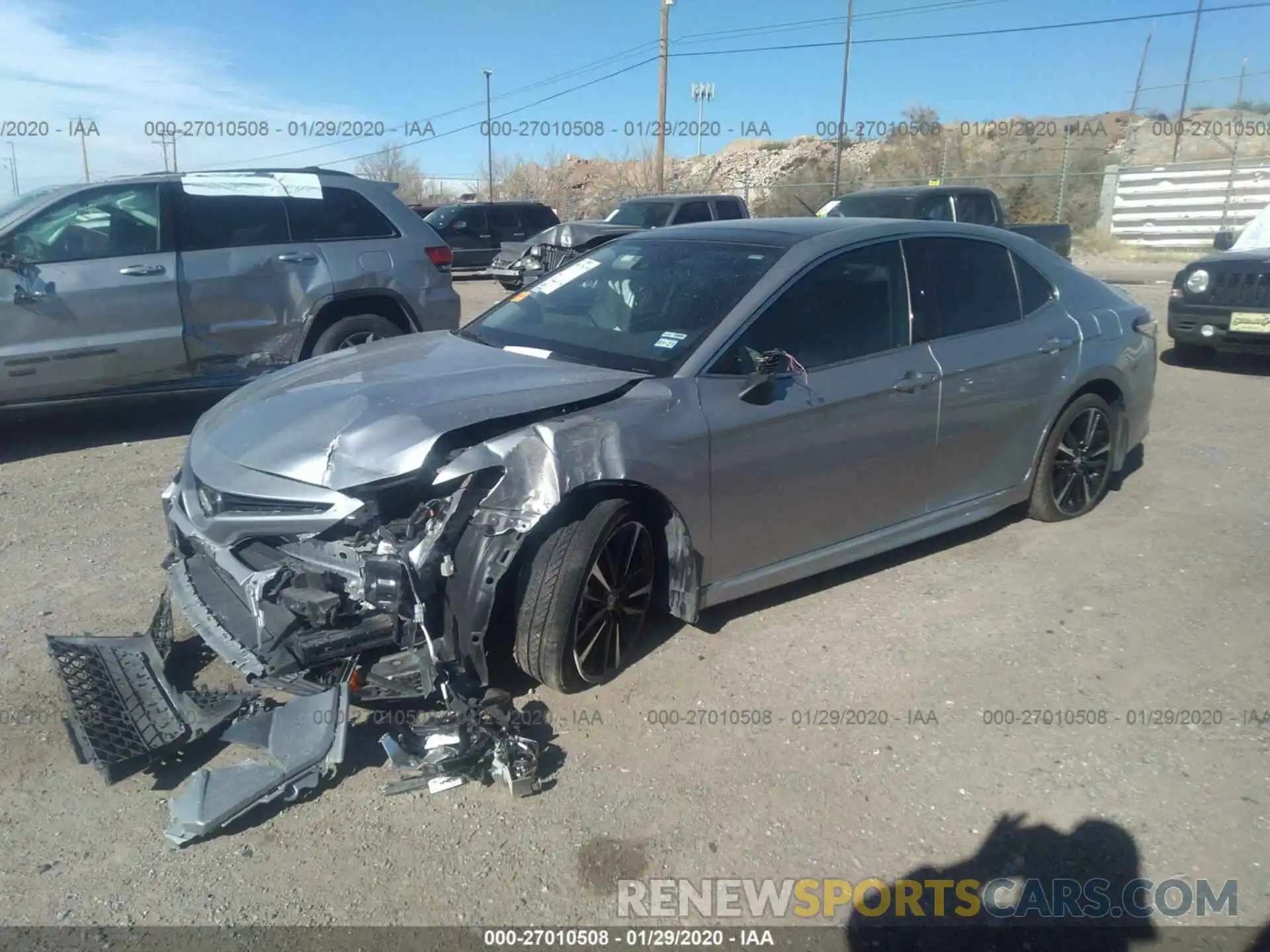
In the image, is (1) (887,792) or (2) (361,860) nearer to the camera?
(2) (361,860)

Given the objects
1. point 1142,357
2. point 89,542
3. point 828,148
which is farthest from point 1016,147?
point 89,542

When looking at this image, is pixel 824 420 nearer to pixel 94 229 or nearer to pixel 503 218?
pixel 94 229

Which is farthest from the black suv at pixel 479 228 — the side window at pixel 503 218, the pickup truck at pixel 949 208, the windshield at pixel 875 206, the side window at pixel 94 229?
the side window at pixel 94 229

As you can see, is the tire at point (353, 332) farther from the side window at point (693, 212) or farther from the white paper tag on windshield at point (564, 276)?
the side window at point (693, 212)

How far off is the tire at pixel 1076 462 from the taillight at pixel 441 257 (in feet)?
16.1

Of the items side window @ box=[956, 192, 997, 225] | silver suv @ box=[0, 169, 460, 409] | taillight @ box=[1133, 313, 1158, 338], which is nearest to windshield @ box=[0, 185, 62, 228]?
silver suv @ box=[0, 169, 460, 409]

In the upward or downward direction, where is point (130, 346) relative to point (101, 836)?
upward

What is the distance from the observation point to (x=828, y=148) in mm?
50031

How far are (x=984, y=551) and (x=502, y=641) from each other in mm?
2835

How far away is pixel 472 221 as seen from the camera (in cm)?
2130

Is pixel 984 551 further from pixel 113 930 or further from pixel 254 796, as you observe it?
pixel 113 930

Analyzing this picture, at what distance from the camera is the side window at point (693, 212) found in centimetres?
1562

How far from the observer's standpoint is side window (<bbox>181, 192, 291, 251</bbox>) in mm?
6953

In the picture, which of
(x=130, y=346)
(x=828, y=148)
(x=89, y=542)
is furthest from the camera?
(x=828, y=148)
